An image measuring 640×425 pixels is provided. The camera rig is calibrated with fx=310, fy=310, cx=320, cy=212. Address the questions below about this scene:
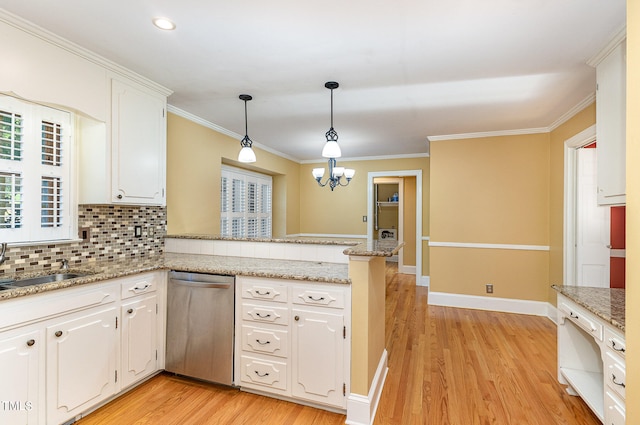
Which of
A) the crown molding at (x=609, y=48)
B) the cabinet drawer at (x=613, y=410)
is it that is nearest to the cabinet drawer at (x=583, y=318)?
the cabinet drawer at (x=613, y=410)

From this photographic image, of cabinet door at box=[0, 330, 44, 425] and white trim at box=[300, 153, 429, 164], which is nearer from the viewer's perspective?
cabinet door at box=[0, 330, 44, 425]

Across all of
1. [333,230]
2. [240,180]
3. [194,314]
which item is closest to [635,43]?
[194,314]

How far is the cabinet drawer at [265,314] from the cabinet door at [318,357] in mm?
80

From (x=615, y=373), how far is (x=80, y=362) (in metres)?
3.01

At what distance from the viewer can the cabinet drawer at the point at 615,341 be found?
61.3 inches

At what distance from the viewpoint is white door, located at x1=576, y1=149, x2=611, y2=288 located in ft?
10.9

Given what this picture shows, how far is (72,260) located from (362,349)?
7.31 ft

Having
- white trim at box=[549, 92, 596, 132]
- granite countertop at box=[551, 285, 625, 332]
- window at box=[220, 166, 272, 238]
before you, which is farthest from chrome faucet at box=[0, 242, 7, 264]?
white trim at box=[549, 92, 596, 132]

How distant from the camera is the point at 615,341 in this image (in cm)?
162

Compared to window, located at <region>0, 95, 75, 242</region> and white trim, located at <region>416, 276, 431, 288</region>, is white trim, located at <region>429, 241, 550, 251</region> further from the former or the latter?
window, located at <region>0, 95, 75, 242</region>

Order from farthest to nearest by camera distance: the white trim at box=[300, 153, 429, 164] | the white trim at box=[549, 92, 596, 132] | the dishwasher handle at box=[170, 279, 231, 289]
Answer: the white trim at box=[300, 153, 429, 164], the white trim at box=[549, 92, 596, 132], the dishwasher handle at box=[170, 279, 231, 289]

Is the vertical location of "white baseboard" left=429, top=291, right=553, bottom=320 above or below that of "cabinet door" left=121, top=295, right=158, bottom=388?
below

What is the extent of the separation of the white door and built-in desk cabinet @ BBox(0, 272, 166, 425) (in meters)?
4.19

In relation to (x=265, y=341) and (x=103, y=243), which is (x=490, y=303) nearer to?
(x=265, y=341)
